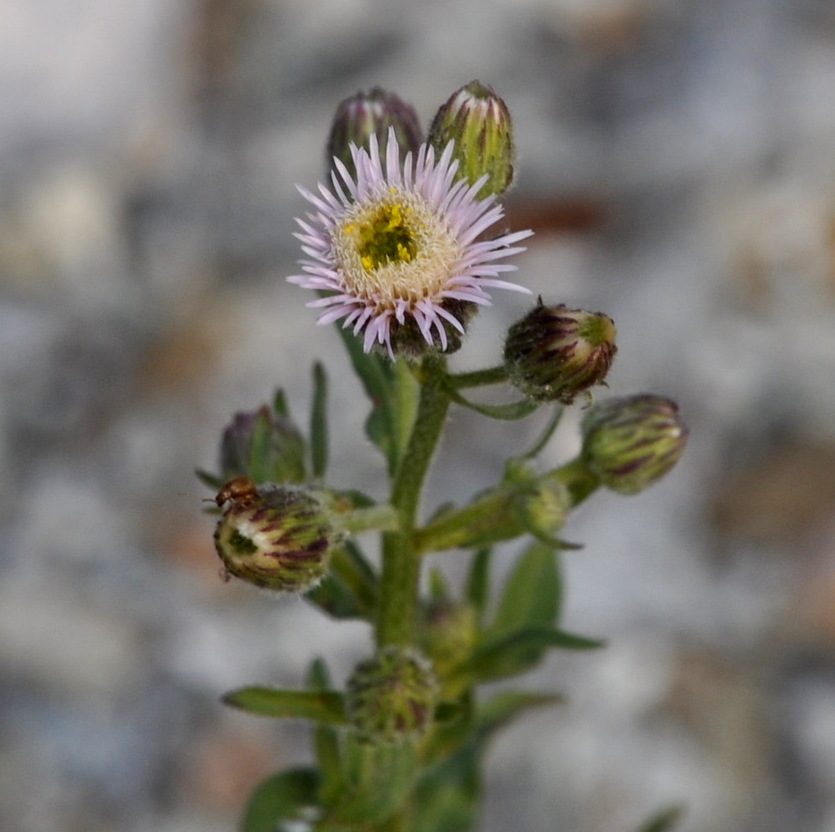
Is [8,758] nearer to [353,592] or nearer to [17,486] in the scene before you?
[17,486]

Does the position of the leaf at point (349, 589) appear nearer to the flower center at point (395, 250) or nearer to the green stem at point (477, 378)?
the green stem at point (477, 378)

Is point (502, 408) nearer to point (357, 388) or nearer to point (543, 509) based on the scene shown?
point (543, 509)

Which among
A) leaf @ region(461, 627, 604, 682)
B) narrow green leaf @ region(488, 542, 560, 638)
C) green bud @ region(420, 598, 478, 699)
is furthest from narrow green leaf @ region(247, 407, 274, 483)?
narrow green leaf @ region(488, 542, 560, 638)

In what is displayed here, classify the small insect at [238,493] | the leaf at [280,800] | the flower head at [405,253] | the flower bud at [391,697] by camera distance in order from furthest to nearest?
the leaf at [280,800] < the flower bud at [391,697] < the small insect at [238,493] < the flower head at [405,253]

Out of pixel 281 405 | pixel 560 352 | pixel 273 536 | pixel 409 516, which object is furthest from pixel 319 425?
pixel 560 352

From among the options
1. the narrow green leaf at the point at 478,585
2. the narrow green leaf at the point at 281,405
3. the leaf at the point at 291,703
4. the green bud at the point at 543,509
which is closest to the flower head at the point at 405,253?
the green bud at the point at 543,509

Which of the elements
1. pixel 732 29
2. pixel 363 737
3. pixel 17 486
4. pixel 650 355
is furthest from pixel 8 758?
pixel 732 29

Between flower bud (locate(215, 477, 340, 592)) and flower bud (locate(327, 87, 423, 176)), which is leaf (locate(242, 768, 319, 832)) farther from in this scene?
flower bud (locate(327, 87, 423, 176))
